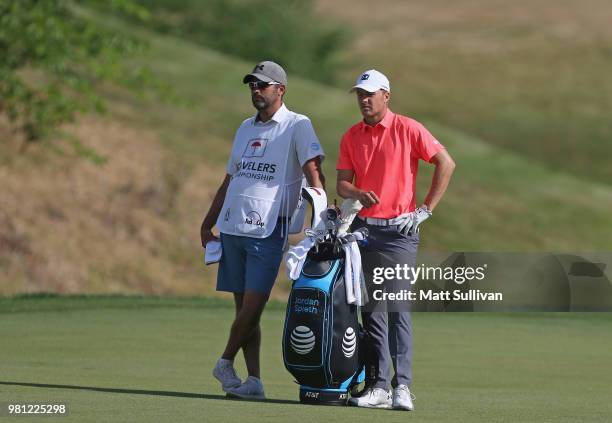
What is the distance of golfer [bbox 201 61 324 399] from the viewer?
8.61 m

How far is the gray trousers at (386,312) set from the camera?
8297 mm

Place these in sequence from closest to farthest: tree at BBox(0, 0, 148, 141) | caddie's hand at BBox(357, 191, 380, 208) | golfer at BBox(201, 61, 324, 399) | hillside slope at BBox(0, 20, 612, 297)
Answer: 1. caddie's hand at BBox(357, 191, 380, 208)
2. golfer at BBox(201, 61, 324, 399)
3. tree at BBox(0, 0, 148, 141)
4. hillside slope at BBox(0, 20, 612, 297)

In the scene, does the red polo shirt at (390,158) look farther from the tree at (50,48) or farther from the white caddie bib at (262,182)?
the tree at (50,48)

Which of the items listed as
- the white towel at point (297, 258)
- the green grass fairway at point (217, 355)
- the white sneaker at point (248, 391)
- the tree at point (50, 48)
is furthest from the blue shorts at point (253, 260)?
the tree at point (50, 48)

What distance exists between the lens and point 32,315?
13742mm

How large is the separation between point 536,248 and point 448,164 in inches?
1116

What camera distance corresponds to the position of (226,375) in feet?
28.5

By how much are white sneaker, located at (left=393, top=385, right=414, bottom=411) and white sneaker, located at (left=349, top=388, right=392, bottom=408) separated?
188mm

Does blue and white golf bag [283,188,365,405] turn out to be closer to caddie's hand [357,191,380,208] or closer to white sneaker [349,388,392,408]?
white sneaker [349,388,392,408]

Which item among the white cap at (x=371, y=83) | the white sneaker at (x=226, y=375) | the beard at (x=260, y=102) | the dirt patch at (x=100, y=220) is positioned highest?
the dirt patch at (x=100, y=220)

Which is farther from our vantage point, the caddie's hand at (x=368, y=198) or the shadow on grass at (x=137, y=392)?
the shadow on grass at (x=137, y=392)

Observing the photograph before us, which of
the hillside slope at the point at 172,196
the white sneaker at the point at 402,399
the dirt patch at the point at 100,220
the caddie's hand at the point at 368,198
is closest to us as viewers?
the white sneaker at the point at 402,399

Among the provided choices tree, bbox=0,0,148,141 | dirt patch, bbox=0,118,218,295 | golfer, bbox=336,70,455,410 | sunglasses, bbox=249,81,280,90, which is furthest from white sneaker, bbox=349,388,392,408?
dirt patch, bbox=0,118,218,295

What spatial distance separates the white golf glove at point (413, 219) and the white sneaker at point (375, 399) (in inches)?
35.6
